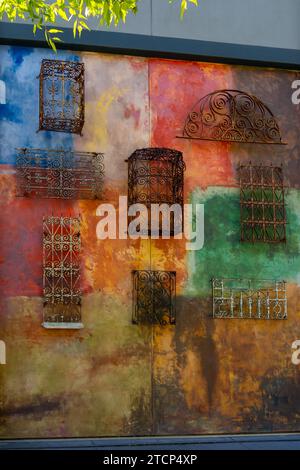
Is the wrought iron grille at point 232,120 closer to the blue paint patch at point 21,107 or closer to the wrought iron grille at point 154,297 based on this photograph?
the blue paint patch at point 21,107

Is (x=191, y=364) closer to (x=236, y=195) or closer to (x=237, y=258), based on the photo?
(x=237, y=258)

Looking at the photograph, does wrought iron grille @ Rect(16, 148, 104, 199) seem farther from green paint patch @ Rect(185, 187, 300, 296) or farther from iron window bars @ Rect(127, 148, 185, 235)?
green paint patch @ Rect(185, 187, 300, 296)

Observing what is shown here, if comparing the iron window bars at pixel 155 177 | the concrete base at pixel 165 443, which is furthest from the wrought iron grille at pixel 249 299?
the concrete base at pixel 165 443

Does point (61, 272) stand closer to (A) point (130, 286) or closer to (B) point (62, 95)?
(A) point (130, 286)

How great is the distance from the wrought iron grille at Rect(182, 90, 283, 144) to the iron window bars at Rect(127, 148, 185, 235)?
1.53 feet

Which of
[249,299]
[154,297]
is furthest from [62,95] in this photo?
Result: [249,299]

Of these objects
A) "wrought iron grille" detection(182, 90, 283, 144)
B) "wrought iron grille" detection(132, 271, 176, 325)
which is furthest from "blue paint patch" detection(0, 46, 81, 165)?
"wrought iron grille" detection(132, 271, 176, 325)

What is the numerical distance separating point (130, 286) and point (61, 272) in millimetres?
905

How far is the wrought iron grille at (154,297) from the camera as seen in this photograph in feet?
34.2

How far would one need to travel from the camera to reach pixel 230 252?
1084 cm

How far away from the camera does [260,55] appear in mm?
11055

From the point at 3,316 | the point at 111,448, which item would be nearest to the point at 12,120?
the point at 3,316

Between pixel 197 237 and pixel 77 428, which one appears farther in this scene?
pixel 197 237

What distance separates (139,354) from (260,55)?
4286 millimetres
